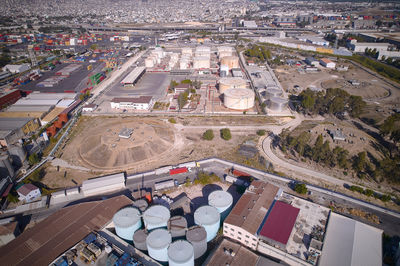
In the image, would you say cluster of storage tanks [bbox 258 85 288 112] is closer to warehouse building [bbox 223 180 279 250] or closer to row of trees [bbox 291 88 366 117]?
row of trees [bbox 291 88 366 117]

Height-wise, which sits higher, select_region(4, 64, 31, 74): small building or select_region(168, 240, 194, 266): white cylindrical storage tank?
select_region(4, 64, 31, 74): small building

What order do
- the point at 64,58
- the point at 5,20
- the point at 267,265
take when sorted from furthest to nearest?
the point at 5,20 → the point at 64,58 → the point at 267,265

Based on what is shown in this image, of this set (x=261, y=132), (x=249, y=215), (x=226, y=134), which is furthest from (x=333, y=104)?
(x=249, y=215)

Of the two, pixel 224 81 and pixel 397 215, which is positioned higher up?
pixel 224 81

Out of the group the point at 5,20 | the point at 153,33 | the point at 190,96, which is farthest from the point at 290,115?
the point at 5,20

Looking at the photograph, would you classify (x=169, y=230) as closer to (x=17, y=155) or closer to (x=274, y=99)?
(x=17, y=155)

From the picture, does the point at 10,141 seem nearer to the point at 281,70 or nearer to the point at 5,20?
the point at 281,70

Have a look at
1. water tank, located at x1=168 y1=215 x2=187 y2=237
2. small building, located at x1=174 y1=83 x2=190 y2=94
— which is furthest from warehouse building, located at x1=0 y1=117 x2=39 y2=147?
water tank, located at x1=168 y1=215 x2=187 y2=237
